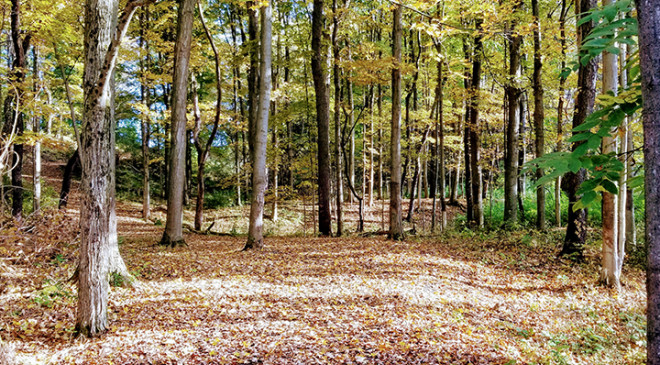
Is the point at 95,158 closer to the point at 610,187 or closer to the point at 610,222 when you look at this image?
the point at 610,187

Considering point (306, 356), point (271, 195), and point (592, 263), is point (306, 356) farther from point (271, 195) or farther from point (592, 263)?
point (271, 195)

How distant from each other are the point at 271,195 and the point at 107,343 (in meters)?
12.4

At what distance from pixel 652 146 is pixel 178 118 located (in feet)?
30.4

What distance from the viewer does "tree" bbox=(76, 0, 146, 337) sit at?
3.88 m

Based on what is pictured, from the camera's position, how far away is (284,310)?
17.3 ft

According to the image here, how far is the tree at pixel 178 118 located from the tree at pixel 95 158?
16.5ft

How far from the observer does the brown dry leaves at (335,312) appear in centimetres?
398

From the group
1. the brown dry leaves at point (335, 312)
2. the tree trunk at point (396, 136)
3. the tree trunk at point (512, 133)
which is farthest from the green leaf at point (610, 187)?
the tree trunk at point (512, 133)

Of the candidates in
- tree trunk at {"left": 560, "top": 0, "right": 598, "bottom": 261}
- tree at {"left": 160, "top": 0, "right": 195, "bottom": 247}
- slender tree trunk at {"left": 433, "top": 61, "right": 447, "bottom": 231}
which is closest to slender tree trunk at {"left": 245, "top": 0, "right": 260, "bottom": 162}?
tree at {"left": 160, "top": 0, "right": 195, "bottom": 247}

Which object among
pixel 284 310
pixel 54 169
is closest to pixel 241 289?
pixel 284 310

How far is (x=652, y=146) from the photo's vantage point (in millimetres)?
1861

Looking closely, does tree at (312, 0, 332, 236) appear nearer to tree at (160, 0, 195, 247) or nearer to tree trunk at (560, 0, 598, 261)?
tree at (160, 0, 195, 247)

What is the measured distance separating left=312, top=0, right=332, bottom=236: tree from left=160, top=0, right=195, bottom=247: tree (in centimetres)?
446

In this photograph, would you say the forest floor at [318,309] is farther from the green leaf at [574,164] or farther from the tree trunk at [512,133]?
the tree trunk at [512,133]
